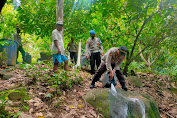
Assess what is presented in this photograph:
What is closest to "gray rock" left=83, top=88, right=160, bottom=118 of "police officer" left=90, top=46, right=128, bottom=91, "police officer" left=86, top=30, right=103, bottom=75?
"police officer" left=90, top=46, right=128, bottom=91

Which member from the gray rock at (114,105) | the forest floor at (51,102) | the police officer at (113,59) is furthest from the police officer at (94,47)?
the gray rock at (114,105)

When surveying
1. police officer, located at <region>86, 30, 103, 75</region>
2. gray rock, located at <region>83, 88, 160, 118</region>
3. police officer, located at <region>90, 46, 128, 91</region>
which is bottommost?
gray rock, located at <region>83, 88, 160, 118</region>

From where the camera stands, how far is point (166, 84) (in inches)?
275

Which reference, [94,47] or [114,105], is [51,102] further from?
[94,47]

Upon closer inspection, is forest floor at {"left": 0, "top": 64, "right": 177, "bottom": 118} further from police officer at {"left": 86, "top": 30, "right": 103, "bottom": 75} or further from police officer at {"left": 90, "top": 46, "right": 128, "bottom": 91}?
police officer at {"left": 86, "top": 30, "right": 103, "bottom": 75}

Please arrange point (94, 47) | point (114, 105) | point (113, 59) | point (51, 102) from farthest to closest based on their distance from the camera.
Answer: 1. point (94, 47)
2. point (113, 59)
3. point (114, 105)
4. point (51, 102)

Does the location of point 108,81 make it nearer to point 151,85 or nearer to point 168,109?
point 168,109

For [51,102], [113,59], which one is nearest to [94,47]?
[113,59]

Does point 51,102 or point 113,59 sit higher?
point 113,59

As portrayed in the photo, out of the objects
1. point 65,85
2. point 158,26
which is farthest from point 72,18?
point 158,26

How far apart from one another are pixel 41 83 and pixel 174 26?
Answer: 6104 millimetres

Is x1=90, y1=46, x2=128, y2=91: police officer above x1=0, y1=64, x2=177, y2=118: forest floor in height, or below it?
above

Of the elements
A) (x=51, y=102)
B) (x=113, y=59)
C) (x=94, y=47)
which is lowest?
(x=51, y=102)

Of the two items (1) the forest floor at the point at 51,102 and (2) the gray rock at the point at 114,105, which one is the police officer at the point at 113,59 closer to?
(2) the gray rock at the point at 114,105
